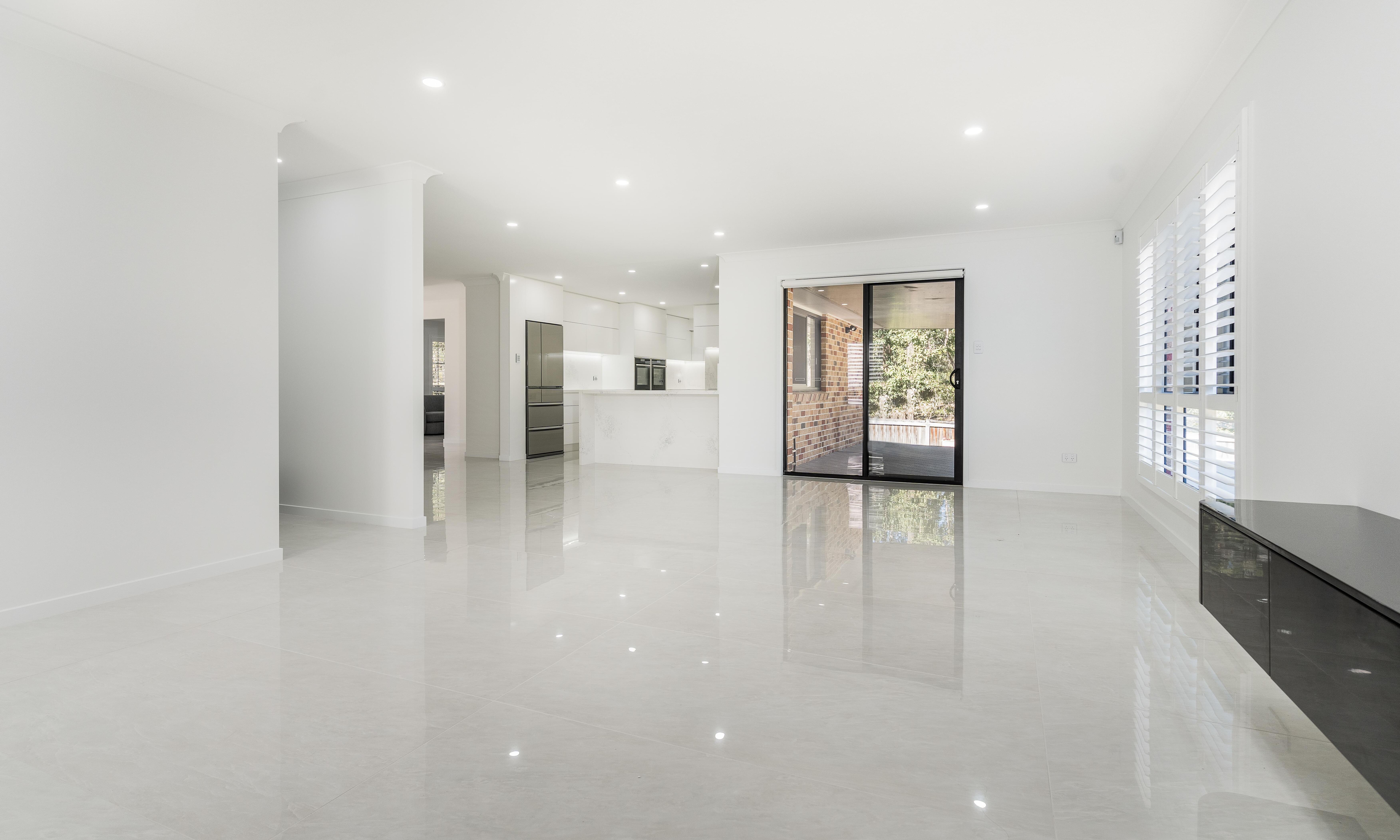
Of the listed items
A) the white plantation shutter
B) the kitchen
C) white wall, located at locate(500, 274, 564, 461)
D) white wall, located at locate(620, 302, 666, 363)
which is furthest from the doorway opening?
the white plantation shutter

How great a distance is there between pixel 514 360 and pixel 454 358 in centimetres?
196

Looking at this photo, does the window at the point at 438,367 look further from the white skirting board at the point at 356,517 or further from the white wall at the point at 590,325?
the white skirting board at the point at 356,517

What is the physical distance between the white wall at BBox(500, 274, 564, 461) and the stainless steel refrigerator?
0.09 metres

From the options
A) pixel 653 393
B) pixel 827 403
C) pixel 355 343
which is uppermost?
pixel 355 343

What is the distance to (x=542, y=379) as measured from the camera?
9.95 metres

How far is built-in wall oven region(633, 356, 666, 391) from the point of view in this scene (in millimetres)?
12242

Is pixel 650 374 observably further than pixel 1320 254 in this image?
Yes

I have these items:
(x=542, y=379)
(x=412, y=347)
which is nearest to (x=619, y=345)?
(x=542, y=379)

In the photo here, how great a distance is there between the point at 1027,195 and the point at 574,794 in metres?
5.63

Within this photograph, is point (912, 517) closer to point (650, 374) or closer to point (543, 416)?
point (543, 416)

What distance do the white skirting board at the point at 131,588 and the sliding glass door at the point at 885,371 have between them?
5.17m

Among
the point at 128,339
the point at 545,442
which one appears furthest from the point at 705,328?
the point at 128,339

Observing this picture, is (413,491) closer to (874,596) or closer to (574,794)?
(874,596)

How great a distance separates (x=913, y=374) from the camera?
7.17 meters
